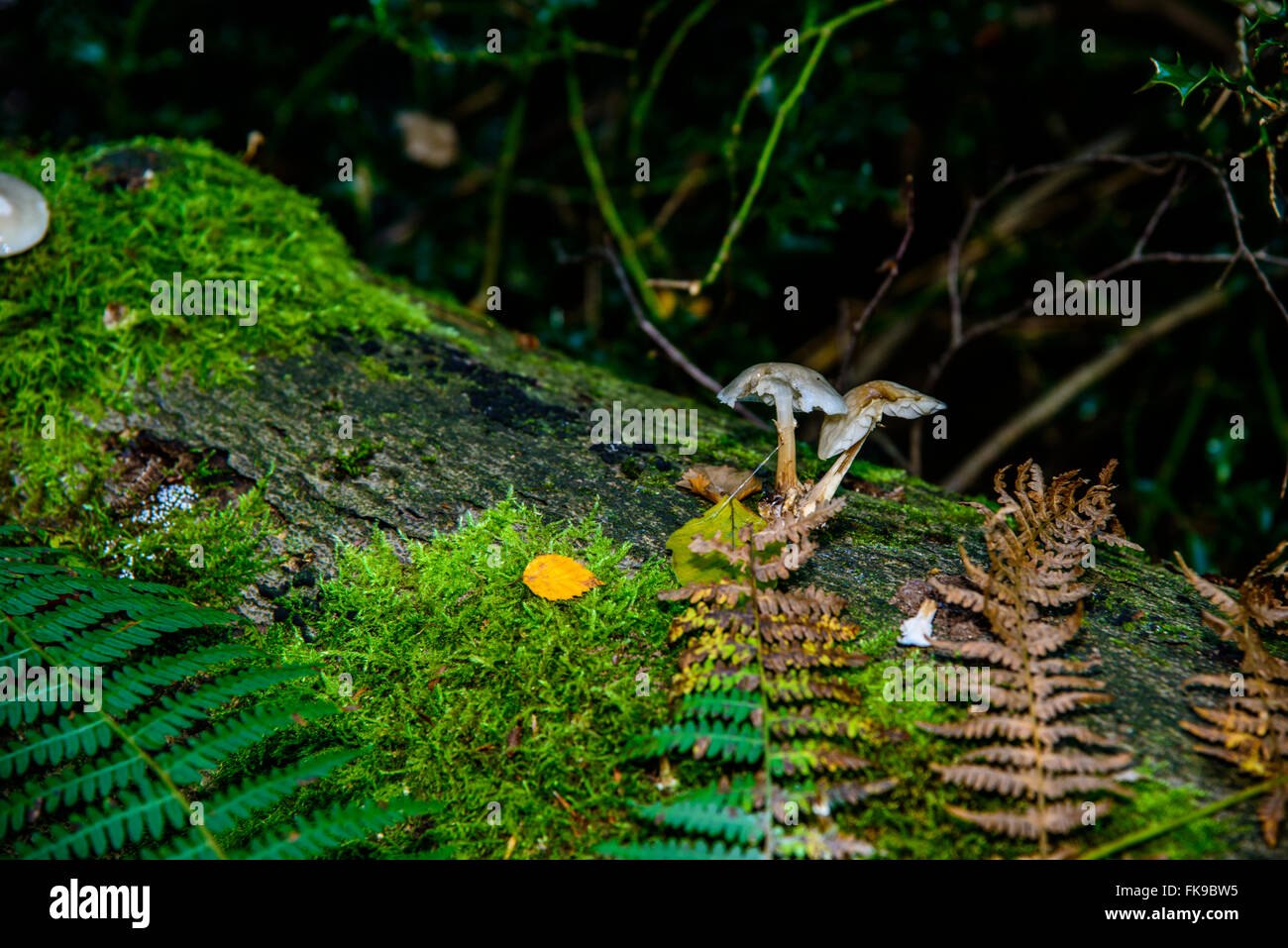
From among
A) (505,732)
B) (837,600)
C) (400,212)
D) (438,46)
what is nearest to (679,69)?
(438,46)

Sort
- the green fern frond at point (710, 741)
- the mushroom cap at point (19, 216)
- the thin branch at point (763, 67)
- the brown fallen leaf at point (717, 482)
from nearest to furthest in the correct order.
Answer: the green fern frond at point (710, 741) < the brown fallen leaf at point (717, 482) < the mushroom cap at point (19, 216) < the thin branch at point (763, 67)

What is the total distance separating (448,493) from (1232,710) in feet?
7.33

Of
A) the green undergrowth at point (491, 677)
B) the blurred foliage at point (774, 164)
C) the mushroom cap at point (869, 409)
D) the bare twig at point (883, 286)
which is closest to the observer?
the green undergrowth at point (491, 677)

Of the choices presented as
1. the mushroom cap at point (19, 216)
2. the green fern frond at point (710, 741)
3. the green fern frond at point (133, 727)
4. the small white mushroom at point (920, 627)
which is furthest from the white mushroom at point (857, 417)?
the mushroom cap at point (19, 216)

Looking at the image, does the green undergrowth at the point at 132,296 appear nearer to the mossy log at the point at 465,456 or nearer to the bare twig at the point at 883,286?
the mossy log at the point at 465,456

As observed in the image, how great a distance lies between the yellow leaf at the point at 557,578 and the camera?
2.12 m

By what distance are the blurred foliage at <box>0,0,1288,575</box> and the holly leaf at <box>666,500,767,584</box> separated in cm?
161

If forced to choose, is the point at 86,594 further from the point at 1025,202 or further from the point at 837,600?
the point at 1025,202

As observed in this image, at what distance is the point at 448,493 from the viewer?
2422mm

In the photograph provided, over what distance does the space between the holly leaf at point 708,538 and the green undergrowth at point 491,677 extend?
3.1 inches

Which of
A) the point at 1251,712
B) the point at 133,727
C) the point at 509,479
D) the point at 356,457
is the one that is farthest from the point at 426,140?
the point at 1251,712

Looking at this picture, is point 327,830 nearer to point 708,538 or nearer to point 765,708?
point 765,708

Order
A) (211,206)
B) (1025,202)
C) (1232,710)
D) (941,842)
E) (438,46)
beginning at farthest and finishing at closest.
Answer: (1025,202) < (438,46) < (211,206) < (1232,710) < (941,842)

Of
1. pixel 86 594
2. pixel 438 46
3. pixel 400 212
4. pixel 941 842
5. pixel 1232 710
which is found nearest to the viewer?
pixel 941 842
